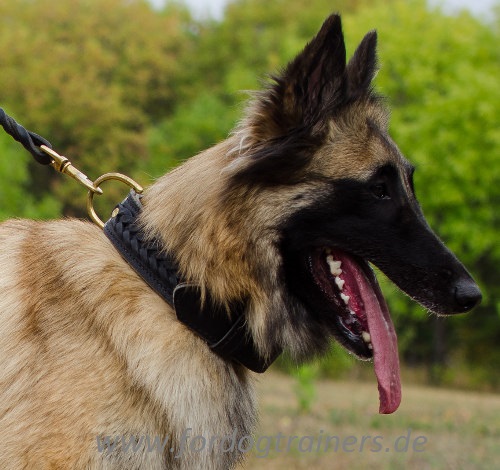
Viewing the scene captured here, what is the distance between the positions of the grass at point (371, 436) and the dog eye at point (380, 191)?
1.01 meters

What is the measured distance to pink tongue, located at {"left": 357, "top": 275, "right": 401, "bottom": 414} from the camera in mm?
3197

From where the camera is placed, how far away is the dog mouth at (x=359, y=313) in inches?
126

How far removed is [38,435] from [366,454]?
6.27 metres

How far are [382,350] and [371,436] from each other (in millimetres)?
6964

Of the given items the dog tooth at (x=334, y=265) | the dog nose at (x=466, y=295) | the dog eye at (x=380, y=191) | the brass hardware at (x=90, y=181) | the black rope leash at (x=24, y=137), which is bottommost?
the dog nose at (x=466, y=295)

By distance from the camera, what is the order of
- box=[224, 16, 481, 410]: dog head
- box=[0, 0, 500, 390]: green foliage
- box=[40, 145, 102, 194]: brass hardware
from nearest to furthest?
box=[224, 16, 481, 410]: dog head, box=[40, 145, 102, 194]: brass hardware, box=[0, 0, 500, 390]: green foliage

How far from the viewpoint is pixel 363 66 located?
352cm

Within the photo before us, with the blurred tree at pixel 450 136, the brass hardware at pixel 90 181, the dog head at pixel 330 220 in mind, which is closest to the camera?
the dog head at pixel 330 220

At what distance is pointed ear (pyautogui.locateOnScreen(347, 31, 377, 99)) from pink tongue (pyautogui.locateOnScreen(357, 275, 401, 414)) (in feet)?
2.79

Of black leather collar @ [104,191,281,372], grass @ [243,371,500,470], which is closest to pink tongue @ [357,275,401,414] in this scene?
black leather collar @ [104,191,281,372]

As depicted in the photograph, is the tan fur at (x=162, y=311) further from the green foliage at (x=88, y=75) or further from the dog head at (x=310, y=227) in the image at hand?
the green foliage at (x=88, y=75)

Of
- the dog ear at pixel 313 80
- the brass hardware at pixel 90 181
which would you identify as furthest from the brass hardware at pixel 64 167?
the dog ear at pixel 313 80

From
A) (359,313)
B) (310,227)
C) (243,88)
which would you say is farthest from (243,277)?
(243,88)

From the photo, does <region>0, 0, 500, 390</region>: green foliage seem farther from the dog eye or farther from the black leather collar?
the dog eye
